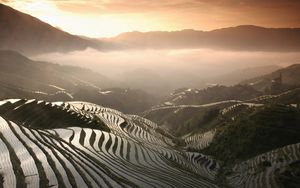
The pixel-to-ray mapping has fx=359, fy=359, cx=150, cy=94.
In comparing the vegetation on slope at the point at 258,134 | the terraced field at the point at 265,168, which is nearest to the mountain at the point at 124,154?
the vegetation on slope at the point at 258,134

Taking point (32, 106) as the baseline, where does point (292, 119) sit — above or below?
above

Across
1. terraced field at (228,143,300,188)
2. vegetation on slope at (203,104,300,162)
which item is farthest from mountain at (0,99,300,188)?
terraced field at (228,143,300,188)

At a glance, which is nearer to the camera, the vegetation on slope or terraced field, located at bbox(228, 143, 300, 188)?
terraced field, located at bbox(228, 143, 300, 188)

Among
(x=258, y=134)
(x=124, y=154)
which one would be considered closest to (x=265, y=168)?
(x=258, y=134)

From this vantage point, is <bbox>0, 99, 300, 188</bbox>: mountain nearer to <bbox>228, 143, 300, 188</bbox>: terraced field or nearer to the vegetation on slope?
the vegetation on slope

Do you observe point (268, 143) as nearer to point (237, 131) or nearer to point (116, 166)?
point (237, 131)

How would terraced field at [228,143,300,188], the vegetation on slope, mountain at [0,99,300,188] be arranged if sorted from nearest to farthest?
mountain at [0,99,300,188], terraced field at [228,143,300,188], the vegetation on slope

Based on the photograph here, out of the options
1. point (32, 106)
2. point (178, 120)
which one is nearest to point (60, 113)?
point (32, 106)

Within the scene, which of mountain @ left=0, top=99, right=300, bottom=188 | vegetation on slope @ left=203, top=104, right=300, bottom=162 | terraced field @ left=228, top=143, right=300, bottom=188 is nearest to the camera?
mountain @ left=0, top=99, right=300, bottom=188

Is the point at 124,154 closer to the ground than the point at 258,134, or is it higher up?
closer to the ground

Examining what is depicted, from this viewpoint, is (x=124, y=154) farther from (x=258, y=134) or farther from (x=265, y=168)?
(x=258, y=134)

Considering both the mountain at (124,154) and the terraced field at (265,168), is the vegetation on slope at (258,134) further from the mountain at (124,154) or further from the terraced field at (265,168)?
the terraced field at (265,168)
